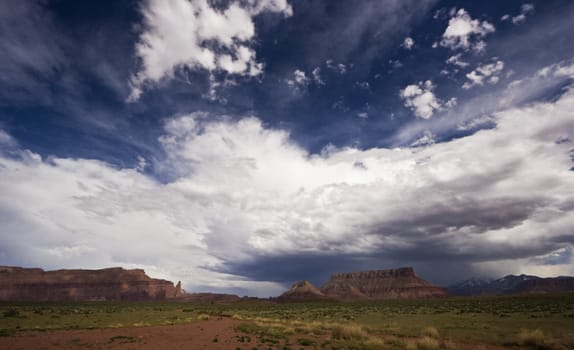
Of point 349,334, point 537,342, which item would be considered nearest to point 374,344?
point 349,334

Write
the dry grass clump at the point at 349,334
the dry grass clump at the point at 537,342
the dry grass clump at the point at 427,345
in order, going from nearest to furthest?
1. the dry grass clump at the point at 427,345
2. the dry grass clump at the point at 537,342
3. the dry grass clump at the point at 349,334

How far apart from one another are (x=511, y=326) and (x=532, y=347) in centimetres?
1319

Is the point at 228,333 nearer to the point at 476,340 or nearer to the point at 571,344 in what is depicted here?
the point at 476,340

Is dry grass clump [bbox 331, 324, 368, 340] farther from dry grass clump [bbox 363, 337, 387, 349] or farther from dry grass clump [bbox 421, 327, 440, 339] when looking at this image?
dry grass clump [bbox 421, 327, 440, 339]

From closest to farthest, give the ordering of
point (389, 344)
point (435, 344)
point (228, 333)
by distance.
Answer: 1. point (435, 344)
2. point (389, 344)
3. point (228, 333)

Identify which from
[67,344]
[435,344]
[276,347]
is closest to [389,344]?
[435,344]

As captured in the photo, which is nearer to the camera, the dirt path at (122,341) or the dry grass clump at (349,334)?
the dirt path at (122,341)

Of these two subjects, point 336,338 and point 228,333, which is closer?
point 336,338

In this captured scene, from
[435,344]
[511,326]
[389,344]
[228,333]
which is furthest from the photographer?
[511,326]

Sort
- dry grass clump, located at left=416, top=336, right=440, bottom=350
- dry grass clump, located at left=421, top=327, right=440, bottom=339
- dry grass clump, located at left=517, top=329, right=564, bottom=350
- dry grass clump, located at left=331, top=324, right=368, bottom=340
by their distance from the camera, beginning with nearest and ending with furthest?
1. dry grass clump, located at left=416, top=336, right=440, bottom=350
2. dry grass clump, located at left=517, top=329, right=564, bottom=350
3. dry grass clump, located at left=331, top=324, right=368, bottom=340
4. dry grass clump, located at left=421, top=327, right=440, bottom=339

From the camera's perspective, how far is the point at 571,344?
21.8m

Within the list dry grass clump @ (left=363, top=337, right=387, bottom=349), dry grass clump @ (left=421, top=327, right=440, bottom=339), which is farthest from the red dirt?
dry grass clump @ (left=363, top=337, right=387, bottom=349)

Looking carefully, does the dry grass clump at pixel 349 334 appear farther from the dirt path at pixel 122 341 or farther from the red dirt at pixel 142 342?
the dirt path at pixel 122 341

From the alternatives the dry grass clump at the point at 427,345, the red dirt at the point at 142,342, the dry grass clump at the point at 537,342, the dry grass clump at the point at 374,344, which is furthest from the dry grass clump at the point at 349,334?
the dry grass clump at the point at 537,342
